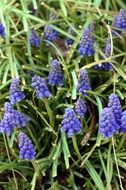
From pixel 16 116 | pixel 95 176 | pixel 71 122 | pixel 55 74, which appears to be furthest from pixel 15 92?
pixel 95 176

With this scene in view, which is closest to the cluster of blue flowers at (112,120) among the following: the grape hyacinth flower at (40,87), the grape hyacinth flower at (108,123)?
the grape hyacinth flower at (108,123)

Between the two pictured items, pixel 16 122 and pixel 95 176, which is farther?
pixel 95 176

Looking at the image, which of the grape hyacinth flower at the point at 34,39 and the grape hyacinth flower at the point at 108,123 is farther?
the grape hyacinth flower at the point at 34,39

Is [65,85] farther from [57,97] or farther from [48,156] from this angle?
[48,156]

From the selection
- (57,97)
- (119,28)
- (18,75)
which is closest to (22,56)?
(18,75)

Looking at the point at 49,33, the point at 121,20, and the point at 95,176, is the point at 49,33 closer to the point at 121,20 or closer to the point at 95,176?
the point at 121,20

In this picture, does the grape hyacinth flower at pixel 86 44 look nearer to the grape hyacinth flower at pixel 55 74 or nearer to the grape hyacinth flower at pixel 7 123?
the grape hyacinth flower at pixel 55 74
